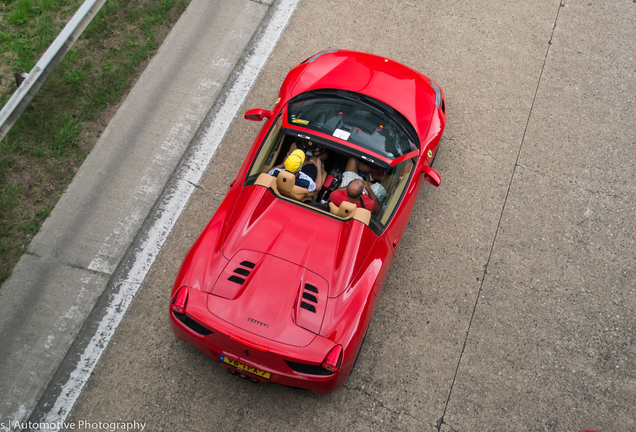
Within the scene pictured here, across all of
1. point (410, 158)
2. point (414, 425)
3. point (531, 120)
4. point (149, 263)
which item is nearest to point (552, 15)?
point (531, 120)

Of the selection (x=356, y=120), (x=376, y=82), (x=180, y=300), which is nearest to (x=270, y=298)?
(x=180, y=300)

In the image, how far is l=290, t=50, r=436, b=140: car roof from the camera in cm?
430

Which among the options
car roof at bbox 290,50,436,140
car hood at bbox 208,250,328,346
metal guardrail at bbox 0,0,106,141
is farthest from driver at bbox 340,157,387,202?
metal guardrail at bbox 0,0,106,141

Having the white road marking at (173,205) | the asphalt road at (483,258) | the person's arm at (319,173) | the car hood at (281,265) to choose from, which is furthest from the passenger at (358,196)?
the white road marking at (173,205)

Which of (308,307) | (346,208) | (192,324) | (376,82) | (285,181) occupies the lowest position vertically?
(192,324)

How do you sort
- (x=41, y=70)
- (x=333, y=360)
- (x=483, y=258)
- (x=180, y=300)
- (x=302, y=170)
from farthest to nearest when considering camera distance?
(x=483, y=258), (x=302, y=170), (x=41, y=70), (x=180, y=300), (x=333, y=360)

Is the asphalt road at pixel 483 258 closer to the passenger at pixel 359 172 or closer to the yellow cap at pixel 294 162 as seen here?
the passenger at pixel 359 172

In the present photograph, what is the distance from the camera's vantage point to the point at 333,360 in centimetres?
305

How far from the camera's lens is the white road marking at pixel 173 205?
153 inches

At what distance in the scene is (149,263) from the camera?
443cm

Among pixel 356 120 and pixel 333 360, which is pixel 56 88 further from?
pixel 333 360

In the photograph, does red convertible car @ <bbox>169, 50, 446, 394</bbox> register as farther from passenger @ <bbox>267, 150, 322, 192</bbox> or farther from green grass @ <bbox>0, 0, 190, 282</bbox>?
green grass @ <bbox>0, 0, 190, 282</bbox>

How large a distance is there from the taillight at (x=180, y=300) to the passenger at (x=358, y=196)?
1.55 meters

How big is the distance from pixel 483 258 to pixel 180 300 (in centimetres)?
326
